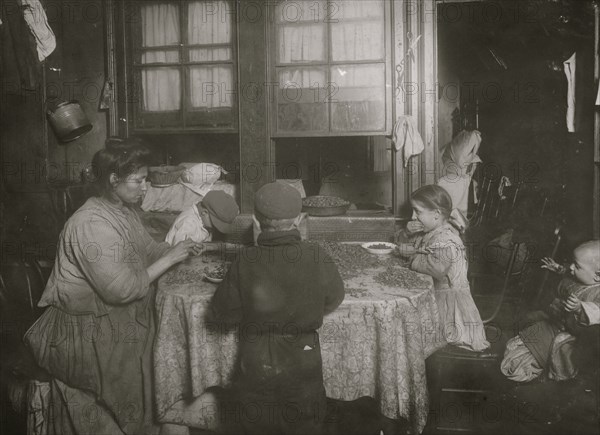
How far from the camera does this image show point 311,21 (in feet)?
18.2

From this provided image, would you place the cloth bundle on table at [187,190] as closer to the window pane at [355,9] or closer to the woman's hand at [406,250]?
the window pane at [355,9]

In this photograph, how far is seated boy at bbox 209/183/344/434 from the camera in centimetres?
282

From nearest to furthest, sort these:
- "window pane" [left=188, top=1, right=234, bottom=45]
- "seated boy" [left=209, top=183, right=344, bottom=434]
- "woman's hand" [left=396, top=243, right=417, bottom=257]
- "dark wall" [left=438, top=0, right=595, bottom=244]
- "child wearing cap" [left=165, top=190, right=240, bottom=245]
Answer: "seated boy" [left=209, top=183, right=344, bottom=434]
"woman's hand" [left=396, top=243, right=417, bottom=257]
"child wearing cap" [left=165, top=190, right=240, bottom=245]
"window pane" [left=188, top=1, right=234, bottom=45]
"dark wall" [left=438, top=0, right=595, bottom=244]

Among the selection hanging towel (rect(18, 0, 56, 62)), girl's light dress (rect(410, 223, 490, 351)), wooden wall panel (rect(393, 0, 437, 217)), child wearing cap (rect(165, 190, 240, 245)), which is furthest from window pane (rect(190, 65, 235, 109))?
girl's light dress (rect(410, 223, 490, 351))

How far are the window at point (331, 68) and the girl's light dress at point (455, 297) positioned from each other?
1.63 meters

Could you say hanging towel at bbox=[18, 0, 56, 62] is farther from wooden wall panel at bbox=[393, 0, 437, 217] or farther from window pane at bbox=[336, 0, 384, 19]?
wooden wall panel at bbox=[393, 0, 437, 217]

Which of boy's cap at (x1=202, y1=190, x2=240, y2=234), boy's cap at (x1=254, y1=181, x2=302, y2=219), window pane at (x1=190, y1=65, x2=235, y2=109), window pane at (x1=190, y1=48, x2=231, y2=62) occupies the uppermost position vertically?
window pane at (x1=190, y1=48, x2=231, y2=62)

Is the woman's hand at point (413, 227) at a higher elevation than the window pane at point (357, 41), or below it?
below

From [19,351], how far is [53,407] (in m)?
0.84

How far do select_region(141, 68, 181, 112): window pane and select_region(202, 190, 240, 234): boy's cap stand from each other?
56.3 inches

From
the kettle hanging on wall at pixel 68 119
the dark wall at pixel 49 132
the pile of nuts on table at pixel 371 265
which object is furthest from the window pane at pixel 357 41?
the kettle hanging on wall at pixel 68 119

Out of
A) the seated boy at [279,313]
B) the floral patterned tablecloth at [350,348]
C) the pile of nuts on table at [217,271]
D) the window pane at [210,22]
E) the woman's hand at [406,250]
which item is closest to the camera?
the seated boy at [279,313]

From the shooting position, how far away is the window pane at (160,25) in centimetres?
586

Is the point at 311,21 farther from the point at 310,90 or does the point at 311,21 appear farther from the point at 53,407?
the point at 53,407
